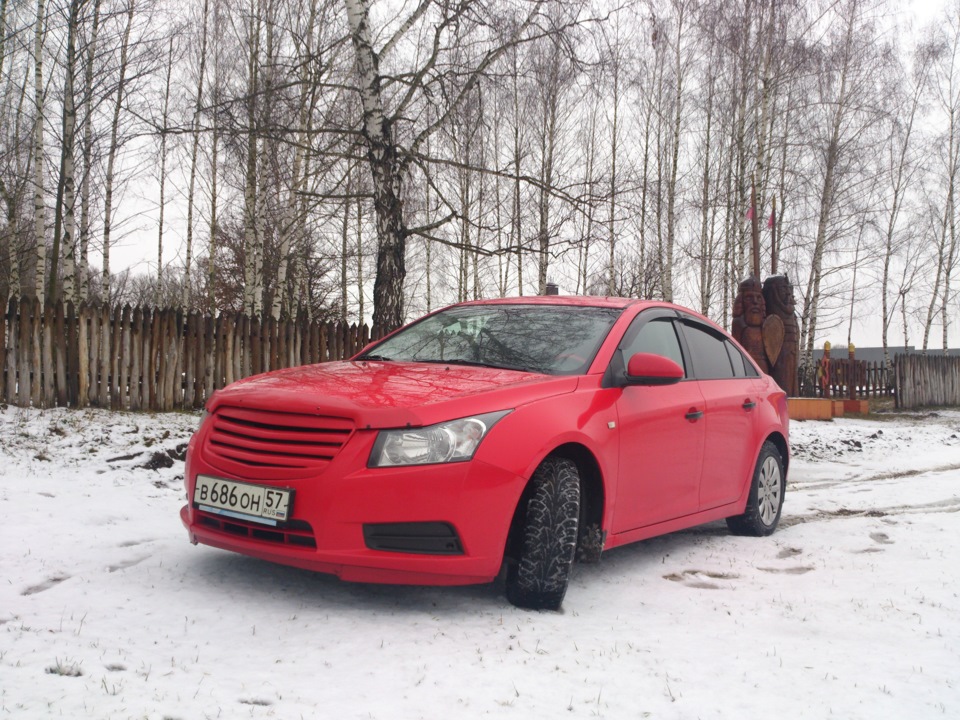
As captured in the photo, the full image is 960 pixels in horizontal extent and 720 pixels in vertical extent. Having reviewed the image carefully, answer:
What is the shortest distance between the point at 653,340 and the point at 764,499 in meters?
1.73

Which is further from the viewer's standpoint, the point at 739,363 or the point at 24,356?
the point at 24,356

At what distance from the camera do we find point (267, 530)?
3.81 metres

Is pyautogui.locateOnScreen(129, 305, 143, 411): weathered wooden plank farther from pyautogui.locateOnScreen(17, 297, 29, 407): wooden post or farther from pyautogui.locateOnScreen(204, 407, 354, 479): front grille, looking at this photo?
pyautogui.locateOnScreen(204, 407, 354, 479): front grille

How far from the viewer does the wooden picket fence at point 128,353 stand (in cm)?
1092

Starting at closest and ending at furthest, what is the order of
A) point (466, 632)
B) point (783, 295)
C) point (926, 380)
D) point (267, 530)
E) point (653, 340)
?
point (466, 632) < point (267, 530) < point (653, 340) < point (783, 295) < point (926, 380)

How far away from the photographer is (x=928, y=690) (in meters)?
3.23

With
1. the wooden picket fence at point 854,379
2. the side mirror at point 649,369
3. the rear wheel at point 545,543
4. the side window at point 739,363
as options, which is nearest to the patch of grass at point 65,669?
the rear wheel at point 545,543

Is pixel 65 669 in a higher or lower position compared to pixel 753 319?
lower

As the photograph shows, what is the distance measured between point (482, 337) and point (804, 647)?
228 centimetres

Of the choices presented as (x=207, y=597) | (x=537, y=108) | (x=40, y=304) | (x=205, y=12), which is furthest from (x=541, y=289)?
(x=207, y=597)

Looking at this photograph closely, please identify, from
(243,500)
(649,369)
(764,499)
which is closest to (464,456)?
(243,500)

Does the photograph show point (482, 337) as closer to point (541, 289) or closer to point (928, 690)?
point (928, 690)

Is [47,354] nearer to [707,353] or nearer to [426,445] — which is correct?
[707,353]

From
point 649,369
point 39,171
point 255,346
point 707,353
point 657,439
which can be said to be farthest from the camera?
point 39,171
